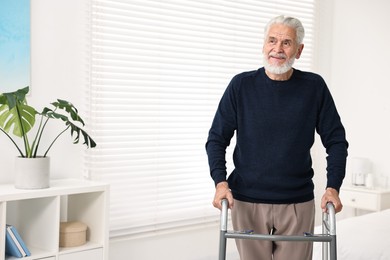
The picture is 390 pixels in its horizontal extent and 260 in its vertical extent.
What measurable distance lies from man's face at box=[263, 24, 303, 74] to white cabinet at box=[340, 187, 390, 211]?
2535mm

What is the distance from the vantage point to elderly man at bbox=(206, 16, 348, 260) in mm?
2295

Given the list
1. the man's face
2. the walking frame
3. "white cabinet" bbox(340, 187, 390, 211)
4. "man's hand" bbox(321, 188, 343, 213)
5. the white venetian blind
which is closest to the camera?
the walking frame

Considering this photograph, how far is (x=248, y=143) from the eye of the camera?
2322 millimetres

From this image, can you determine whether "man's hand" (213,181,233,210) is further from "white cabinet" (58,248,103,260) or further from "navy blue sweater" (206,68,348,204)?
"white cabinet" (58,248,103,260)

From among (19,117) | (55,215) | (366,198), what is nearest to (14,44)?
(19,117)

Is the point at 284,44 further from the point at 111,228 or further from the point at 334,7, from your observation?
the point at 334,7

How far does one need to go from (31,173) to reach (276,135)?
4.42 ft

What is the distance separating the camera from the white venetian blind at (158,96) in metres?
3.70

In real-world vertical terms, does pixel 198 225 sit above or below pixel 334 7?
below

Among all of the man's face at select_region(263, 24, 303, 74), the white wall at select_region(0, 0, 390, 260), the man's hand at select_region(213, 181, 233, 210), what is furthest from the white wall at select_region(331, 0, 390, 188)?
the man's hand at select_region(213, 181, 233, 210)

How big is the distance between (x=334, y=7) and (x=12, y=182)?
125 inches

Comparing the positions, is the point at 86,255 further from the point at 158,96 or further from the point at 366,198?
the point at 366,198

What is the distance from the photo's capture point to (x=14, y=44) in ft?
10.8

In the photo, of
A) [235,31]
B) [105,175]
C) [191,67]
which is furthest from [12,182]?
[235,31]
